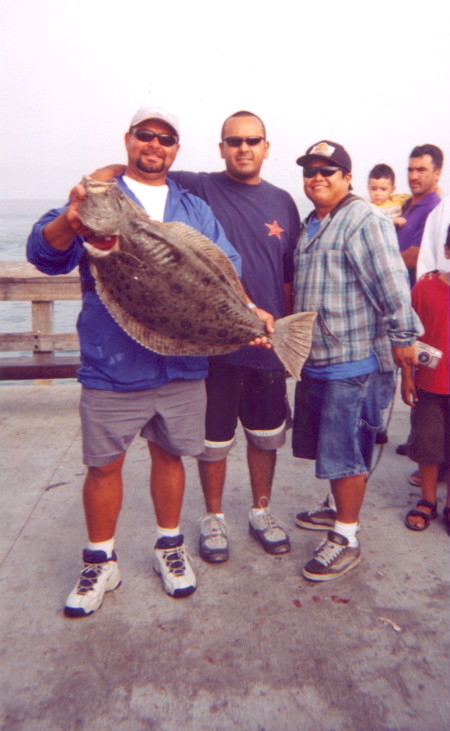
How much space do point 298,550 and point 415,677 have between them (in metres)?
1.10

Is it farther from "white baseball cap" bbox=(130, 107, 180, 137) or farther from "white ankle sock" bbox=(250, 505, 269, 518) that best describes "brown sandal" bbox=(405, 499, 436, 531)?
"white baseball cap" bbox=(130, 107, 180, 137)

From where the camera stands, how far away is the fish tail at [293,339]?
9.06 ft

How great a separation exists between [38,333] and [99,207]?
4.36 meters

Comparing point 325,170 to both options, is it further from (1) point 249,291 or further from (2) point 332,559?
(2) point 332,559

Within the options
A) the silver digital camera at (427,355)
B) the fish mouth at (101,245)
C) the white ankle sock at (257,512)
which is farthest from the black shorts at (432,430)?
the fish mouth at (101,245)

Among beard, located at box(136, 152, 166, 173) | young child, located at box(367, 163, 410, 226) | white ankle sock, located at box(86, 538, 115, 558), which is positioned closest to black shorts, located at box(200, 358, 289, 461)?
white ankle sock, located at box(86, 538, 115, 558)

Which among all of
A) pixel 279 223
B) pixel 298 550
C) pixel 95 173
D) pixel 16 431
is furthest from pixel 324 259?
pixel 16 431

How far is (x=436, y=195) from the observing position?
4.89 meters

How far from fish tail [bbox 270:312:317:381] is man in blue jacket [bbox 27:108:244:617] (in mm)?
407

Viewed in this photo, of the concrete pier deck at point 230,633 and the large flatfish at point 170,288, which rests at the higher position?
the large flatfish at point 170,288

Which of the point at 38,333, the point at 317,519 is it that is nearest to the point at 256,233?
the point at 317,519

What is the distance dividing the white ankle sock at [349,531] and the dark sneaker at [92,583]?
3.87 ft

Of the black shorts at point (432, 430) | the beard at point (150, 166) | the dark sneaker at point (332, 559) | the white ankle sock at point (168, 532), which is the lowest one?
the dark sneaker at point (332, 559)

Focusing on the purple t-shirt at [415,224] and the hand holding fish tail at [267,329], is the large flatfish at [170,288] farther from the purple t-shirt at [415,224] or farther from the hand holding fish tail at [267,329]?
the purple t-shirt at [415,224]
